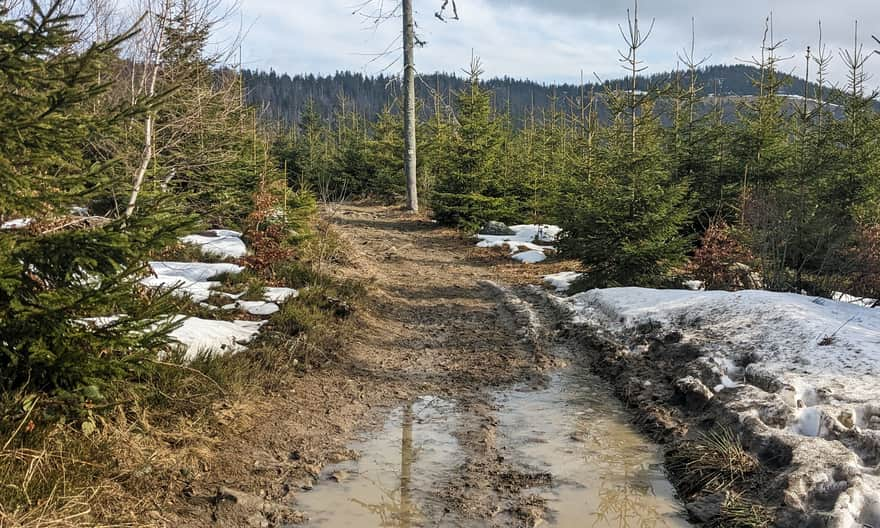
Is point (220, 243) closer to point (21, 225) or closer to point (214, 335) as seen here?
point (214, 335)

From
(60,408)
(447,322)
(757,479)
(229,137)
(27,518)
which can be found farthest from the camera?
(229,137)

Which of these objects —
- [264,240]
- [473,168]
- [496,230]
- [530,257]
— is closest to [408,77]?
[473,168]

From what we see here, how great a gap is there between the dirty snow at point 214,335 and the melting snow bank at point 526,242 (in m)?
8.37

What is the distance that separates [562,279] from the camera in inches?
458

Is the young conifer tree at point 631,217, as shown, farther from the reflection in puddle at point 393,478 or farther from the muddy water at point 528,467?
the reflection in puddle at point 393,478

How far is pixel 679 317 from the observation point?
7.60 metres

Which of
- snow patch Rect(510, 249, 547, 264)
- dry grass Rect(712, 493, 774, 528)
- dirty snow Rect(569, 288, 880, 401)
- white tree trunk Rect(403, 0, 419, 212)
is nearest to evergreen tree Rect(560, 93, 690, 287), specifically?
dirty snow Rect(569, 288, 880, 401)

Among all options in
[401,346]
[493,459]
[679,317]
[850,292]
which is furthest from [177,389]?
[850,292]

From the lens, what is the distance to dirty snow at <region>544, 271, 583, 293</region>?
10984 mm

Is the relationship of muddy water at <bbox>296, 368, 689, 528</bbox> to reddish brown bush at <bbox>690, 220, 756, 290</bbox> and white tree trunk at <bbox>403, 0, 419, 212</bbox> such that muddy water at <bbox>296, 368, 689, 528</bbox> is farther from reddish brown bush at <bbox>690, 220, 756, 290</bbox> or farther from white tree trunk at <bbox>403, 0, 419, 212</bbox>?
white tree trunk at <bbox>403, 0, 419, 212</bbox>

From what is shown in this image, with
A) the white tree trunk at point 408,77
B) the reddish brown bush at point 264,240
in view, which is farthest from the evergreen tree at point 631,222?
the white tree trunk at point 408,77

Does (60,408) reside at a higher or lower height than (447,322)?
higher

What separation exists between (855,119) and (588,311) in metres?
9.30

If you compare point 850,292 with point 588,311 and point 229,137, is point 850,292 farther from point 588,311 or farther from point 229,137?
point 229,137
